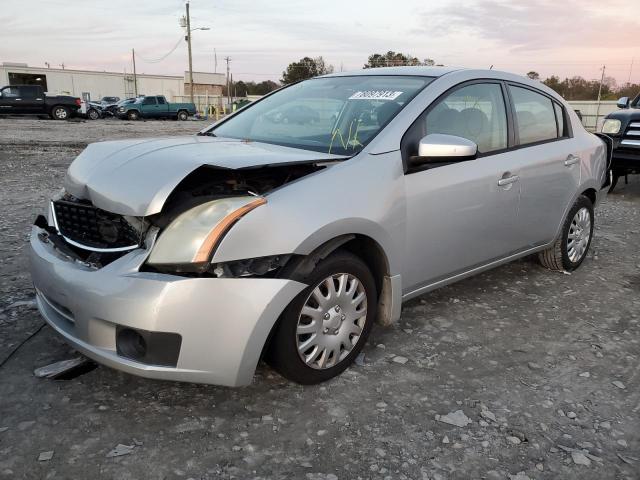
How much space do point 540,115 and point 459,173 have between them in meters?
1.37

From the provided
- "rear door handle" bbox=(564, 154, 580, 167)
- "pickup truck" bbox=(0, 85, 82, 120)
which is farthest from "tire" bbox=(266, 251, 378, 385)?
"pickup truck" bbox=(0, 85, 82, 120)

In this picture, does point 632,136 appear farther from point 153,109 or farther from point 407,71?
point 153,109

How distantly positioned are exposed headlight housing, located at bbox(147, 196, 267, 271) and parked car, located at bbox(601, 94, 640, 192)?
26.6ft

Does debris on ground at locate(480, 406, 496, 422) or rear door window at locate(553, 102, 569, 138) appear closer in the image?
debris on ground at locate(480, 406, 496, 422)

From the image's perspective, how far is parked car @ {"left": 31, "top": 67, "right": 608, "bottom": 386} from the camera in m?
2.36

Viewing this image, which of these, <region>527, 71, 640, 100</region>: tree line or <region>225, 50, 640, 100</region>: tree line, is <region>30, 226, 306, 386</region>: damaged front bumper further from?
<region>527, 71, 640, 100</region>: tree line

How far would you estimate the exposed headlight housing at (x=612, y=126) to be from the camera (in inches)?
356

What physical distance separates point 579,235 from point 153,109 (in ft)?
115

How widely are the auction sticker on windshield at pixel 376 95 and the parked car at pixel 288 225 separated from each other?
0.05ft

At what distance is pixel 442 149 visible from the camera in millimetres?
2992

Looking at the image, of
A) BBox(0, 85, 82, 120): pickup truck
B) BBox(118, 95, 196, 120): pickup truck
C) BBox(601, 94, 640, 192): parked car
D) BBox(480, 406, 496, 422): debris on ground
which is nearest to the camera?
BBox(480, 406, 496, 422): debris on ground

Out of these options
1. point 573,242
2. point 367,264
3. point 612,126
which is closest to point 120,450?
point 367,264

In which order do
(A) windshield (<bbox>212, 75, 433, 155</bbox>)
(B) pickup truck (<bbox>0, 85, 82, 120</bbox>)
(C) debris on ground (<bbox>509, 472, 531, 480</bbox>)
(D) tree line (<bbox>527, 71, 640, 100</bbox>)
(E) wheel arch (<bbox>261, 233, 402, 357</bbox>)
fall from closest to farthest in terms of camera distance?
(C) debris on ground (<bbox>509, 472, 531, 480</bbox>) → (E) wheel arch (<bbox>261, 233, 402, 357</bbox>) → (A) windshield (<bbox>212, 75, 433, 155</bbox>) → (B) pickup truck (<bbox>0, 85, 82, 120</bbox>) → (D) tree line (<bbox>527, 71, 640, 100</bbox>)

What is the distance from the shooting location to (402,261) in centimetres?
311
